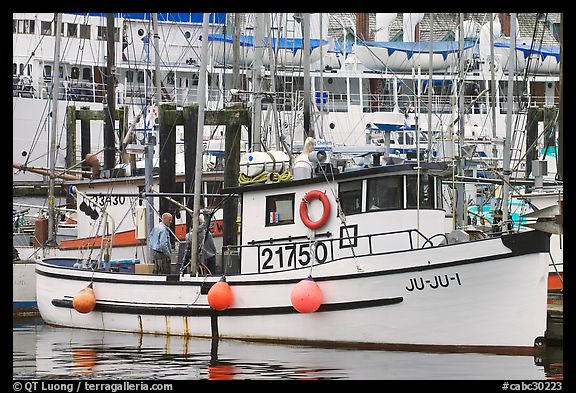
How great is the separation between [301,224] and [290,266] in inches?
29.1

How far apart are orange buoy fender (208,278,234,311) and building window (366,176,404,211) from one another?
272 centimetres

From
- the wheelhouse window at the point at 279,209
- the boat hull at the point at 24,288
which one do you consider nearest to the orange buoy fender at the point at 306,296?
the wheelhouse window at the point at 279,209

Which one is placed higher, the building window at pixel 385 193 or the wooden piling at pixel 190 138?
the wooden piling at pixel 190 138

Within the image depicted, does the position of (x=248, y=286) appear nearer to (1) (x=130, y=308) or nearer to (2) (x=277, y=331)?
(2) (x=277, y=331)

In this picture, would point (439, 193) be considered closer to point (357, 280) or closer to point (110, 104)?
point (357, 280)

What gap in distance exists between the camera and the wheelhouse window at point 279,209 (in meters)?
18.8

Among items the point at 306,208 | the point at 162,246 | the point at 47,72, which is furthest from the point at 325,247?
the point at 47,72

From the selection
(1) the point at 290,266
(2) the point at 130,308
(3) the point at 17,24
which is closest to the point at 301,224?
(1) the point at 290,266

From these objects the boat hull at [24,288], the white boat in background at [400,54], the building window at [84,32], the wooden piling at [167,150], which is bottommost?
the boat hull at [24,288]

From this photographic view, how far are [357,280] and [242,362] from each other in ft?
7.70

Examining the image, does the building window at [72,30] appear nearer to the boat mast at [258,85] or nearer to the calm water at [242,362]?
the boat mast at [258,85]

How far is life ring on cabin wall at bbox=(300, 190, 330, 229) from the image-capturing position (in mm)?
18391

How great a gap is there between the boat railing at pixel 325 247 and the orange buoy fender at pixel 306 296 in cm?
56

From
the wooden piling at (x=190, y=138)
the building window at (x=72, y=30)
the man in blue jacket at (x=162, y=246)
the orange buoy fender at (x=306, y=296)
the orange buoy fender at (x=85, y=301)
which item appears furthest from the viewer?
the building window at (x=72, y=30)
